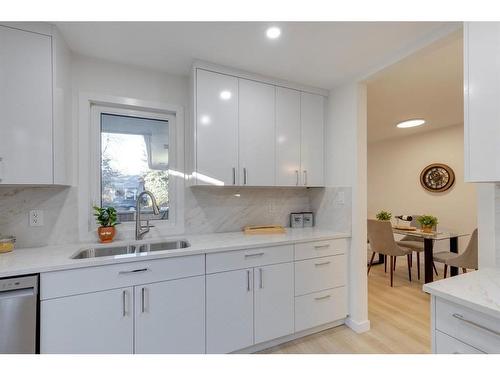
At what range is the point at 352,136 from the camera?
220cm

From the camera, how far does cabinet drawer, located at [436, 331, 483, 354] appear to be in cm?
95

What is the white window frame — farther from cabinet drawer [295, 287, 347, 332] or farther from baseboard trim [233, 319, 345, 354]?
cabinet drawer [295, 287, 347, 332]

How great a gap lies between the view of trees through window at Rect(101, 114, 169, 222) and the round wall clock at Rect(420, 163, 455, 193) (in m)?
4.61

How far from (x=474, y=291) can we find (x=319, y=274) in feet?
3.85

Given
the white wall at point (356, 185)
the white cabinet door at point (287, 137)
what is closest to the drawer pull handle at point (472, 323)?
the white wall at point (356, 185)

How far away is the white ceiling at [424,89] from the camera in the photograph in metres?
1.86

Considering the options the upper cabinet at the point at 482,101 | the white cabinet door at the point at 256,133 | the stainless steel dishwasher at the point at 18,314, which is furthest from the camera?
the white cabinet door at the point at 256,133

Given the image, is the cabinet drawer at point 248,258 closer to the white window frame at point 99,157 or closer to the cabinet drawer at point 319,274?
Result: the cabinet drawer at point 319,274

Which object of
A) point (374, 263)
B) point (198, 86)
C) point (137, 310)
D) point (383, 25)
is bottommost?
point (374, 263)

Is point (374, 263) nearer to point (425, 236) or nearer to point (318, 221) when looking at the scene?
point (425, 236)

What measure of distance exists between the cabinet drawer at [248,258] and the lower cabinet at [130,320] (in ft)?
0.46

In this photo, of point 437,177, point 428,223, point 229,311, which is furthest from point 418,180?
point 229,311
